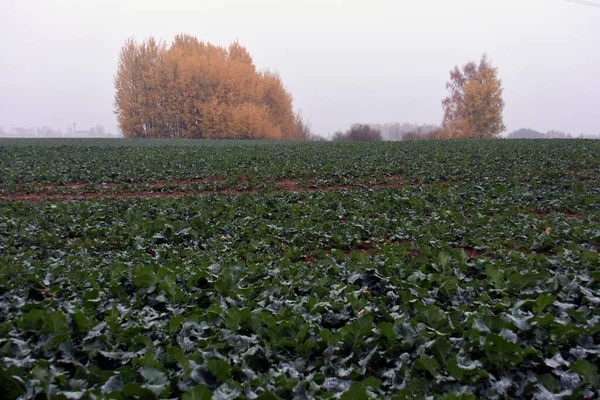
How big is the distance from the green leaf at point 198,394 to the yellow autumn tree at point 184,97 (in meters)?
58.1

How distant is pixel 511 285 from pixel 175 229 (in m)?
6.25

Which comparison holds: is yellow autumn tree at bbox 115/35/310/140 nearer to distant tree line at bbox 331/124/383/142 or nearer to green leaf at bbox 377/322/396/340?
distant tree line at bbox 331/124/383/142

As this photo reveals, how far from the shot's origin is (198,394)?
2.61m

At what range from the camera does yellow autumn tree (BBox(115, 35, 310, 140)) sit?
59719mm

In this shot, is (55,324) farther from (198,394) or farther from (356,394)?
(356,394)

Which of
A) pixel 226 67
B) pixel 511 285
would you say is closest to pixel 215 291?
pixel 511 285

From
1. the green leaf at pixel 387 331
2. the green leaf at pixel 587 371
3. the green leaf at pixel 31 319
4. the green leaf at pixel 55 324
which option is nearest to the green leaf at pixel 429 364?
the green leaf at pixel 387 331

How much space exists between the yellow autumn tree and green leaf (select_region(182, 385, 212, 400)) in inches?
2287

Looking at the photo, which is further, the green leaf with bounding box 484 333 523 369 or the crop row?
the green leaf with bounding box 484 333 523 369

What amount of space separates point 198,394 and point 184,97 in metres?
62.7

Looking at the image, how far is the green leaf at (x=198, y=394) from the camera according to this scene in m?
2.61

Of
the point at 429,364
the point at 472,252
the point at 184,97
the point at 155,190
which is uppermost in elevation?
the point at 184,97

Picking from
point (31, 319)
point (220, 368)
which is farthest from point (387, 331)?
point (31, 319)

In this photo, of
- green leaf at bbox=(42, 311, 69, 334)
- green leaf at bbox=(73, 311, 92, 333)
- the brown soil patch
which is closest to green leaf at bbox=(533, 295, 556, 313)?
the brown soil patch
